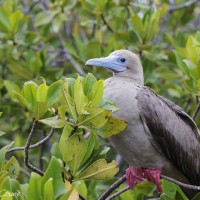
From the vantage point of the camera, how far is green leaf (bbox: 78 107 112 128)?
3.31 m

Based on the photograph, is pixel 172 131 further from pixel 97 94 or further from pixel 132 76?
pixel 97 94

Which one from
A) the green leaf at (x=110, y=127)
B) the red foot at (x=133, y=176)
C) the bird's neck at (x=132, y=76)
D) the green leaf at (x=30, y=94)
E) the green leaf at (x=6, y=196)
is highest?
the green leaf at (x=30, y=94)

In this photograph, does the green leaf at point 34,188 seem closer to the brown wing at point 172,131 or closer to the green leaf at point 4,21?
the brown wing at point 172,131

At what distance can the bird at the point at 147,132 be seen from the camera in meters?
4.08

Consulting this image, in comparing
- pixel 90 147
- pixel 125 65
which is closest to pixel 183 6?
pixel 125 65

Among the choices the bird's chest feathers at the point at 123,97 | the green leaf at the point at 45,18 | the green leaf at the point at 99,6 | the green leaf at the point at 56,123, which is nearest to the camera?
the green leaf at the point at 56,123

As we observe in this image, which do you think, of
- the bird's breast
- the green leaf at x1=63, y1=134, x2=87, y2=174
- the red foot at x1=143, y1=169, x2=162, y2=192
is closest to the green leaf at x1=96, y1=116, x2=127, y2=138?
the green leaf at x1=63, y1=134, x2=87, y2=174

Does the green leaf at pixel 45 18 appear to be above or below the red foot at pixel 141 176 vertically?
above

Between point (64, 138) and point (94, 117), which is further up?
point (94, 117)

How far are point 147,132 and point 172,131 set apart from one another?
23 cm

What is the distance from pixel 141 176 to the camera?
14.0ft

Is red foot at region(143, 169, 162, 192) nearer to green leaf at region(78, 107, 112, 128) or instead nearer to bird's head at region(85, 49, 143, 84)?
bird's head at region(85, 49, 143, 84)

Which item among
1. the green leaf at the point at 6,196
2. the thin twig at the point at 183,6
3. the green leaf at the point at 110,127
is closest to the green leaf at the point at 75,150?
the green leaf at the point at 110,127

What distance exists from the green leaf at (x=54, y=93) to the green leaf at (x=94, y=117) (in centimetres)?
19
